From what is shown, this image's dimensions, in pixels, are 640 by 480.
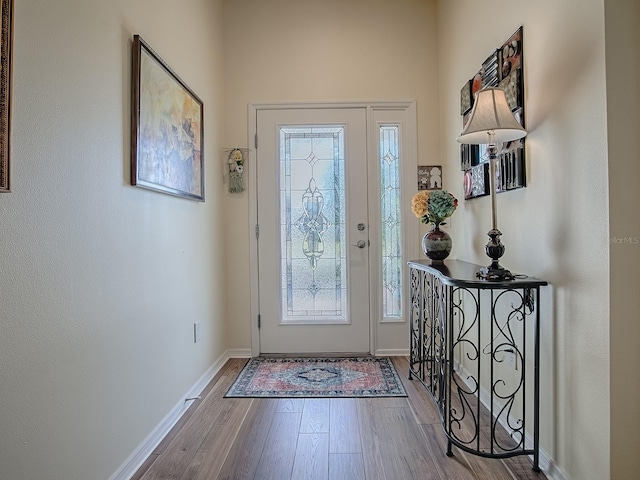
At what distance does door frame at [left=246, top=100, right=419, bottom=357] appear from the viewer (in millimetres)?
3039

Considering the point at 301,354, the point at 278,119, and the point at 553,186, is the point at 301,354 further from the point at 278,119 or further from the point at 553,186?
the point at 553,186

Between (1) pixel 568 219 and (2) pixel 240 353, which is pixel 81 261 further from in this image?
(2) pixel 240 353

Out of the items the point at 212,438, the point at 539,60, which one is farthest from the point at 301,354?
the point at 539,60

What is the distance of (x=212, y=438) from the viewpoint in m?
1.87

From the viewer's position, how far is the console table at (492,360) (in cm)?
157

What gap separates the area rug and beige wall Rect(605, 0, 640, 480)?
4.38 feet

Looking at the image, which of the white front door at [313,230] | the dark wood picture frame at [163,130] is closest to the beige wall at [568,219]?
the white front door at [313,230]

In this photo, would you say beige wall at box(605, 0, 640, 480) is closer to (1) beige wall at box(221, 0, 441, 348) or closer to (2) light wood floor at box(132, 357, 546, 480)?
(2) light wood floor at box(132, 357, 546, 480)

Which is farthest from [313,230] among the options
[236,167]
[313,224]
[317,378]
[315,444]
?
[315,444]

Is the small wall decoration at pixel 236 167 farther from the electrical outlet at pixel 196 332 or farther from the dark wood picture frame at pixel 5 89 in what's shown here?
the dark wood picture frame at pixel 5 89

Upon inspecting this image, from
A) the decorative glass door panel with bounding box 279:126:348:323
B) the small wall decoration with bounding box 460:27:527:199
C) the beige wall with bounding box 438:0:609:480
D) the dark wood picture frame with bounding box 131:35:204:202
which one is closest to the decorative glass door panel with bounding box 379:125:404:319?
the decorative glass door panel with bounding box 279:126:348:323

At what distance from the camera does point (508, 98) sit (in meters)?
1.82

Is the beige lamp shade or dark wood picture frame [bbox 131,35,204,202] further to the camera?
dark wood picture frame [bbox 131,35,204,202]

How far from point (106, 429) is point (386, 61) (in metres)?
2.96
